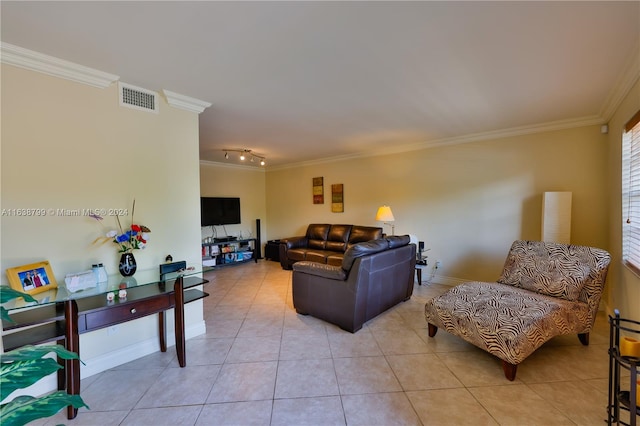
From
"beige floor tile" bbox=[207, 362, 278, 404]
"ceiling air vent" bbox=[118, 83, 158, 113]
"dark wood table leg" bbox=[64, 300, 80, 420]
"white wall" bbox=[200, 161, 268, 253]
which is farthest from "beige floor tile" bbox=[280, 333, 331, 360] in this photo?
"white wall" bbox=[200, 161, 268, 253]

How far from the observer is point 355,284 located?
2791 mm

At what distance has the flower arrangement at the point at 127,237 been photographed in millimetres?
2193

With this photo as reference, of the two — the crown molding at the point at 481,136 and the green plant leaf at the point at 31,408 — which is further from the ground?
the crown molding at the point at 481,136

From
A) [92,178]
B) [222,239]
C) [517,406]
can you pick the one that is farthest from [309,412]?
[222,239]

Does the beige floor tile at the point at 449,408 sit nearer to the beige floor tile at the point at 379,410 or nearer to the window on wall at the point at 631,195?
the beige floor tile at the point at 379,410

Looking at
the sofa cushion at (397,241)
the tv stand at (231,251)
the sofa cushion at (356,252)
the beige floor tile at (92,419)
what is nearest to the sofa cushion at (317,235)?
the tv stand at (231,251)

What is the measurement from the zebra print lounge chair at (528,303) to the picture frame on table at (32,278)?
10.1ft

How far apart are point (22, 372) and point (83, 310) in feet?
4.33

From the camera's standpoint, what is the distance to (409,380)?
6.88 feet

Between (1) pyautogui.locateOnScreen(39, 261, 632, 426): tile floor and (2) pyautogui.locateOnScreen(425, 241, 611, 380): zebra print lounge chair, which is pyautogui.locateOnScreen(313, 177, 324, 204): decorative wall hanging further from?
(2) pyautogui.locateOnScreen(425, 241, 611, 380): zebra print lounge chair

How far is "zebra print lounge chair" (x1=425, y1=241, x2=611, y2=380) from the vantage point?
6.85 ft

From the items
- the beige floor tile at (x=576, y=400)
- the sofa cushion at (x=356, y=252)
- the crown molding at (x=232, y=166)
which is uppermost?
the crown molding at (x=232, y=166)

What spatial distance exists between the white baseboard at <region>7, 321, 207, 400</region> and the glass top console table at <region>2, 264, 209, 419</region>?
0.28ft

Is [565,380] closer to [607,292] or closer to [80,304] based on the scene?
[607,292]
